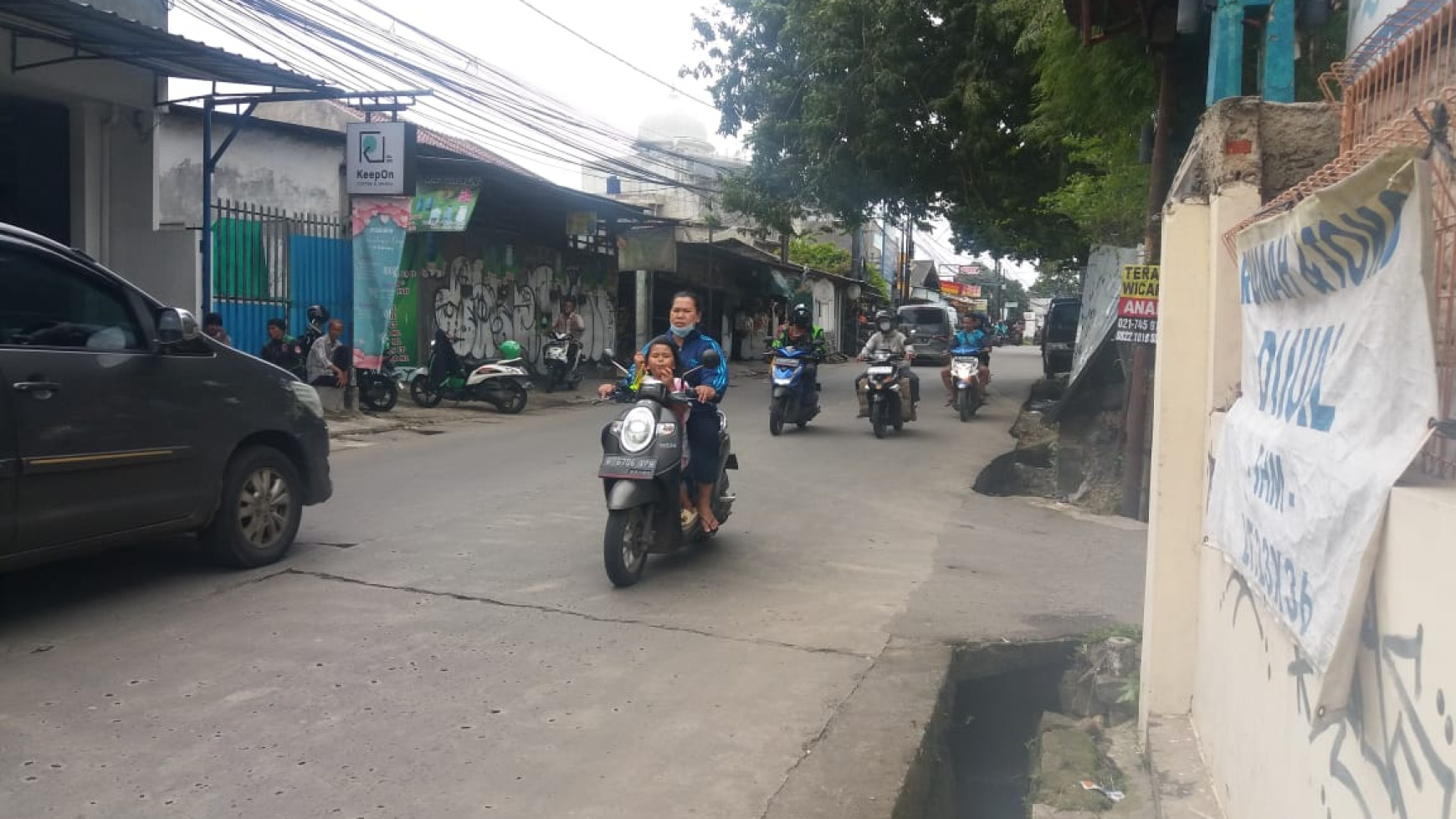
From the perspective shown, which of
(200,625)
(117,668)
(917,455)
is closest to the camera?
(117,668)

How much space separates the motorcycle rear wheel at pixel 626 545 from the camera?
598 cm

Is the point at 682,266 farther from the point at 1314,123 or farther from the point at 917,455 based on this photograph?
the point at 1314,123

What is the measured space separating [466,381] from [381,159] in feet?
12.1

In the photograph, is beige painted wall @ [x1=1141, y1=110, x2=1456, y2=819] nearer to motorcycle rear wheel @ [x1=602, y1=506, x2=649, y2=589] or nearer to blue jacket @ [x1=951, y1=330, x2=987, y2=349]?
motorcycle rear wheel @ [x1=602, y1=506, x2=649, y2=589]

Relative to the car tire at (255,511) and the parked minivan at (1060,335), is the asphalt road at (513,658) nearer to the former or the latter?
the car tire at (255,511)

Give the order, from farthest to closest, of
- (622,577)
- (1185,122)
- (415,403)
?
(415,403) → (1185,122) → (622,577)

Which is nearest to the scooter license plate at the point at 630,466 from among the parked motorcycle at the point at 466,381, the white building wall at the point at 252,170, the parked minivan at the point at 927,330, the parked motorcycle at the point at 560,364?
the white building wall at the point at 252,170

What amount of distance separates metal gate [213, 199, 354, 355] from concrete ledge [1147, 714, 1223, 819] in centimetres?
1328

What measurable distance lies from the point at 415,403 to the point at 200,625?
1194cm

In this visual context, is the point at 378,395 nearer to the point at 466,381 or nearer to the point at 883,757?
the point at 466,381

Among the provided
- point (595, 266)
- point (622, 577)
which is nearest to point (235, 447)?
point (622, 577)

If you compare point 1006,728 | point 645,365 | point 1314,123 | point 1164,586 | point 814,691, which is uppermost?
point 1314,123

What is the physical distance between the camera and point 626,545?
609 cm

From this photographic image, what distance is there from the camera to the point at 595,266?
25.5 metres
